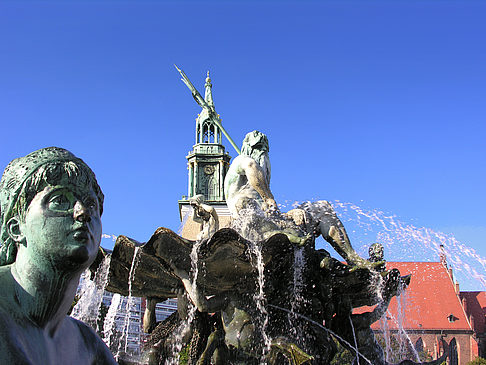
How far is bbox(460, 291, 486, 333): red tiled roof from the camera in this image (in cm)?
5525

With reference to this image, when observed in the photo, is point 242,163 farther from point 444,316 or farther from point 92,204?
point 444,316

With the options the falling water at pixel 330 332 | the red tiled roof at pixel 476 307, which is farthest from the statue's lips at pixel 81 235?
the red tiled roof at pixel 476 307

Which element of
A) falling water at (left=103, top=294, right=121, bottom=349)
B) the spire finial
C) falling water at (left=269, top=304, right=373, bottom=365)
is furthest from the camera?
the spire finial

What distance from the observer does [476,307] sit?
57625mm

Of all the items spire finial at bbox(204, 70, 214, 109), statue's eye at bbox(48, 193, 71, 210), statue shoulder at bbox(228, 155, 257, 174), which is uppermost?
spire finial at bbox(204, 70, 214, 109)

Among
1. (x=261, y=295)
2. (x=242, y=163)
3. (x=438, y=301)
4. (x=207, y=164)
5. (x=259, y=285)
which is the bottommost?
(x=261, y=295)

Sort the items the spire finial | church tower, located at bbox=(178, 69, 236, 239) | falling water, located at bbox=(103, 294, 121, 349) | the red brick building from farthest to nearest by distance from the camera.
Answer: the spire finial < church tower, located at bbox=(178, 69, 236, 239) < the red brick building < falling water, located at bbox=(103, 294, 121, 349)

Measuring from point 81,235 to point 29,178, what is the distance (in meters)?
0.22

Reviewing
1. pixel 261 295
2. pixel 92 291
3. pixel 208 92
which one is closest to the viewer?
pixel 261 295

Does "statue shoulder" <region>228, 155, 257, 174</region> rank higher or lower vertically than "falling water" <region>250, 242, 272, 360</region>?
higher

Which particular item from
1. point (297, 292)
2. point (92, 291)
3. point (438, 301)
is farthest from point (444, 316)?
point (92, 291)

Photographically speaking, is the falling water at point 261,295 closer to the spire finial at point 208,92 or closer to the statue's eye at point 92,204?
the statue's eye at point 92,204

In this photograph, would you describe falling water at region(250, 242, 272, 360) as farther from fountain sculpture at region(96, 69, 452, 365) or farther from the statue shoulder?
the statue shoulder

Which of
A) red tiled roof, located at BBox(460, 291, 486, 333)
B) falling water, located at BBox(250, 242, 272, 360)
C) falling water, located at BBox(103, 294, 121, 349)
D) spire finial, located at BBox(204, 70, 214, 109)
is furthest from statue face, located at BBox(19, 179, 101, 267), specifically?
spire finial, located at BBox(204, 70, 214, 109)
